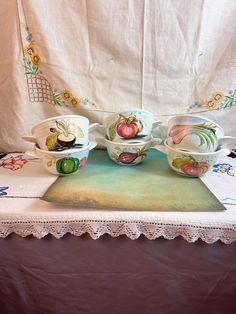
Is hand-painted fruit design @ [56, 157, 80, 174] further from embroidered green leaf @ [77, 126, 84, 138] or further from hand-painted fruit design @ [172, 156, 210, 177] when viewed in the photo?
hand-painted fruit design @ [172, 156, 210, 177]

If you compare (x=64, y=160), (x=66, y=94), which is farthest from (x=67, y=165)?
(x=66, y=94)

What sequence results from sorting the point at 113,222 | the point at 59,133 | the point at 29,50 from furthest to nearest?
the point at 29,50 → the point at 59,133 → the point at 113,222

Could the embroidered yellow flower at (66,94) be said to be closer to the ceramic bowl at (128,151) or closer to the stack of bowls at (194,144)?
the ceramic bowl at (128,151)

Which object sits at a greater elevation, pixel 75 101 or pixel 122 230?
pixel 75 101

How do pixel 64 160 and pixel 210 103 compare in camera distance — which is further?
pixel 210 103

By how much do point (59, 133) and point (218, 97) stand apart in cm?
48

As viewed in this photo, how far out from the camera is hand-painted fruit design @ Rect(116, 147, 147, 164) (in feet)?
2.18

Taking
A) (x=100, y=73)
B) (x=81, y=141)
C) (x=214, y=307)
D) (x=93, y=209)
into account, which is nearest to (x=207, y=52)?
(x=100, y=73)

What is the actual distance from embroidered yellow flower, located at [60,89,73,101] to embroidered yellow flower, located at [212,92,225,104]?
43 cm

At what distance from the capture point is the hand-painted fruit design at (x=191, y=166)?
1.96 ft

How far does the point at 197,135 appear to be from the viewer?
0.58 meters

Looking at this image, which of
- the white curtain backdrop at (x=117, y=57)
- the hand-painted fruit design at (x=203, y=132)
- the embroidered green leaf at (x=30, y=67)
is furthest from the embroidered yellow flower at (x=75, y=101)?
the hand-painted fruit design at (x=203, y=132)

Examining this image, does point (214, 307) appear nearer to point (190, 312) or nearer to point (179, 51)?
point (190, 312)

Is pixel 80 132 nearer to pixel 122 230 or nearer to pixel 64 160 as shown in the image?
pixel 64 160
